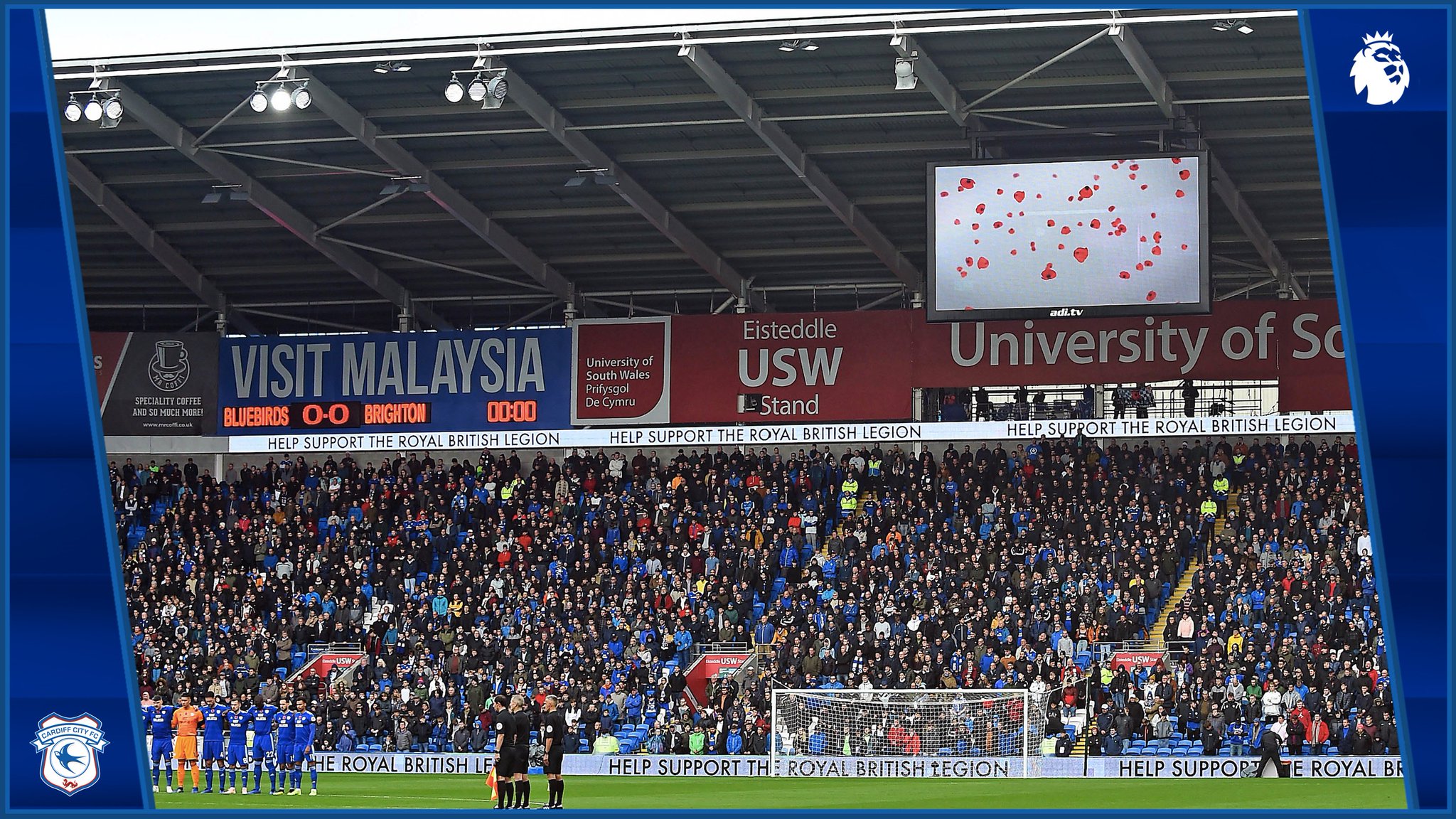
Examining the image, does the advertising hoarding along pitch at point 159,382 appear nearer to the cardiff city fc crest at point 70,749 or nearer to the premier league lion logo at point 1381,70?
the cardiff city fc crest at point 70,749

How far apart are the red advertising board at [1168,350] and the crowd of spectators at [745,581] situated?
1.45 m

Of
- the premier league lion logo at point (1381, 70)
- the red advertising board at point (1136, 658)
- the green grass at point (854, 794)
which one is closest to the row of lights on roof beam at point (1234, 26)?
the red advertising board at point (1136, 658)

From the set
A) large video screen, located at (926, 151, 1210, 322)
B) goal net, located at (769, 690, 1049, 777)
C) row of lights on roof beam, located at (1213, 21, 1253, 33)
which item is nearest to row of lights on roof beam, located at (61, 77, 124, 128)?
large video screen, located at (926, 151, 1210, 322)

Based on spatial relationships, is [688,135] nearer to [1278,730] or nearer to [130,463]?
[1278,730]

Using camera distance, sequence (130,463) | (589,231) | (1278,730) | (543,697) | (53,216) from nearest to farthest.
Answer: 1. (53,216)
2. (1278,730)
3. (543,697)
4. (589,231)
5. (130,463)

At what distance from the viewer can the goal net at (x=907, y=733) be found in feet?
89.7

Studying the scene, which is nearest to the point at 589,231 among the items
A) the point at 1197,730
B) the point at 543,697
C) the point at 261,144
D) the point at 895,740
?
the point at 261,144

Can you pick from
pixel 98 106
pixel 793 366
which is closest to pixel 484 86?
pixel 98 106

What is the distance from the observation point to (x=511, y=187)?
3409cm

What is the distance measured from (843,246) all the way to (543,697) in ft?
41.6

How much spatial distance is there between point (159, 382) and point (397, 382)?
5523 mm

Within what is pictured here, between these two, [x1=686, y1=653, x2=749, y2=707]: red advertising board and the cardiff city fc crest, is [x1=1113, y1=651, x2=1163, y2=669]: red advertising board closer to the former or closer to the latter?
[x1=686, y1=653, x2=749, y2=707]: red advertising board

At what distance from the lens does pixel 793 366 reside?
38.0 meters

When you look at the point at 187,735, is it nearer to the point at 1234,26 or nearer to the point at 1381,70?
the point at 1234,26
